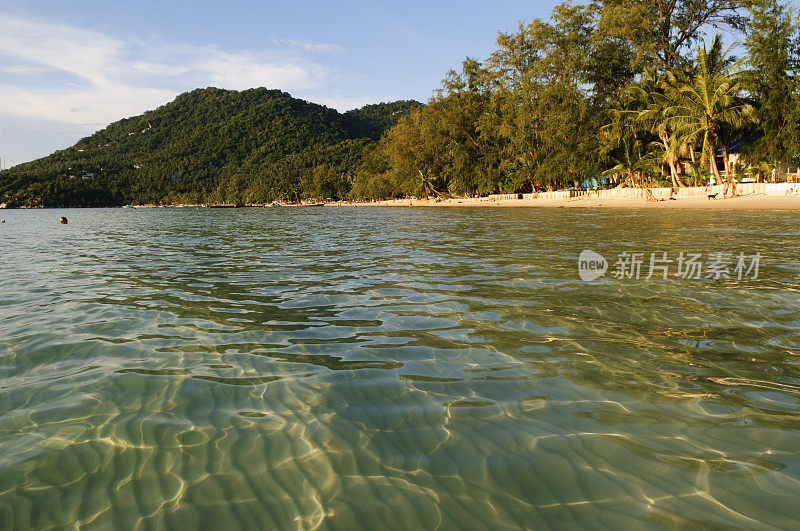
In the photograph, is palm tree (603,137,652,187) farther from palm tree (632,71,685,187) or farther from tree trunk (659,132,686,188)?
tree trunk (659,132,686,188)

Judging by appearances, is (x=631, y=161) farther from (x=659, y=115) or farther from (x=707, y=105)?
(x=707, y=105)

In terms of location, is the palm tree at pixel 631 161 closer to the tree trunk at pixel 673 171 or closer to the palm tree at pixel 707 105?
the tree trunk at pixel 673 171

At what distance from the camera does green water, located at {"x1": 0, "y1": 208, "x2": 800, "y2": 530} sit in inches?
109

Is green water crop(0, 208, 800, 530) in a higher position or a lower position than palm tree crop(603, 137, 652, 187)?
lower

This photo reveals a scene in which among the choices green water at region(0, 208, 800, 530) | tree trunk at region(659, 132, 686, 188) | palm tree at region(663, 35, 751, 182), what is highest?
palm tree at region(663, 35, 751, 182)

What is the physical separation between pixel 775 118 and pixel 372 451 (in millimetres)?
48549

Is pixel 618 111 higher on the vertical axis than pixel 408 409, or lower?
higher

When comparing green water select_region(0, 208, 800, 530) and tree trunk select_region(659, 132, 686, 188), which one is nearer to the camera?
green water select_region(0, 208, 800, 530)

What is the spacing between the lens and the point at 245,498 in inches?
112

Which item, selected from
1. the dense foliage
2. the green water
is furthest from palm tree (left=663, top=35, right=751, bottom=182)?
the green water

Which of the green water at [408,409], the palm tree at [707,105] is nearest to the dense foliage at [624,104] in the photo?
the palm tree at [707,105]

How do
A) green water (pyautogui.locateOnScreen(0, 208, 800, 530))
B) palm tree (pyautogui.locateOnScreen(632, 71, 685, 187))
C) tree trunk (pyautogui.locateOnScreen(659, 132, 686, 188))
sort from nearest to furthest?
1. green water (pyautogui.locateOnScreen(0, 208, 800, 530))
2. palm tree (pyautogui.locateOnScreen(632, 71, 685, 187))
3. tree trunk (pyautogui.locateOnScreen(659, 132, 686, 188))

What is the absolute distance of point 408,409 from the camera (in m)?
3.95

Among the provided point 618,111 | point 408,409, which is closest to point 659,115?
point 618,111
